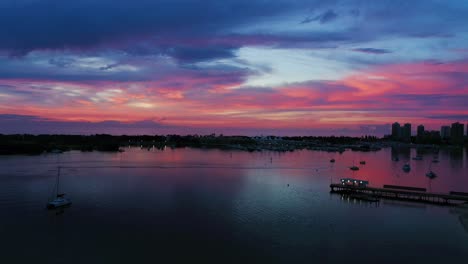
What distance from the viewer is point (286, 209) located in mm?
21172

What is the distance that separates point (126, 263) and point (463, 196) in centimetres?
2173

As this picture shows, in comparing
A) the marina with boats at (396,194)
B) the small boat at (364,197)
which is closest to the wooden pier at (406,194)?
the marina with boats at (396,194)

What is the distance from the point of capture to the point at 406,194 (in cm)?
2489

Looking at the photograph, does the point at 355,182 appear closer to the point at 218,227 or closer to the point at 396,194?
the point at 396,194

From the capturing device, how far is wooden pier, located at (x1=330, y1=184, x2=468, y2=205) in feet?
76.1

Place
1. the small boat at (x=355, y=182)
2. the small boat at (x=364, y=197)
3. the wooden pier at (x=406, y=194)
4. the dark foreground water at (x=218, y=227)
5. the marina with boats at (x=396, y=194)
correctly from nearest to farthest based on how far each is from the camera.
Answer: the dark foreground water at (x=218, y=227), the wooden pier at (x=406, y=194), the marina with boats at (x=396, y=194), the small boat at (x=364, y=197), the small boat at (x=355, y=182)

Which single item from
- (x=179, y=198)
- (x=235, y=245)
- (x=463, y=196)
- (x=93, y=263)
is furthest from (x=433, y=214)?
(x=93, y=263)

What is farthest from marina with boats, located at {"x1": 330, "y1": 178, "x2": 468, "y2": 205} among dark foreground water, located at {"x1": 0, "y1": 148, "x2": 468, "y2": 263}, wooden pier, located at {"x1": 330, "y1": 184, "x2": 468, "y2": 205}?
dark foreground water, located at {"x1": 0, "y1": 148, "x2": 468, "y2": 263}

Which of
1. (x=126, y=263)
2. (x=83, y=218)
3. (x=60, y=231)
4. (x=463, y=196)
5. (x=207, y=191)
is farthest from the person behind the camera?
(x=207, y=191)

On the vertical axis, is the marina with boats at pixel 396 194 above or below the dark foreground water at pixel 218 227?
above

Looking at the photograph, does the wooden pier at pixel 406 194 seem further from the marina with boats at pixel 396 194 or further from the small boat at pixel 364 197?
the small boat at pixel 364 197

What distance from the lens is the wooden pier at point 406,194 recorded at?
913 inches

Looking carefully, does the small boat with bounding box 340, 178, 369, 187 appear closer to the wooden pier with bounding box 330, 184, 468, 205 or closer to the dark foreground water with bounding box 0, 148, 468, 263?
the wooden pier with bounding box 330, 184, 468, 205

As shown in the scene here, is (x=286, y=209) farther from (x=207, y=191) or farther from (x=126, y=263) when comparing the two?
(x=126, y=263)
